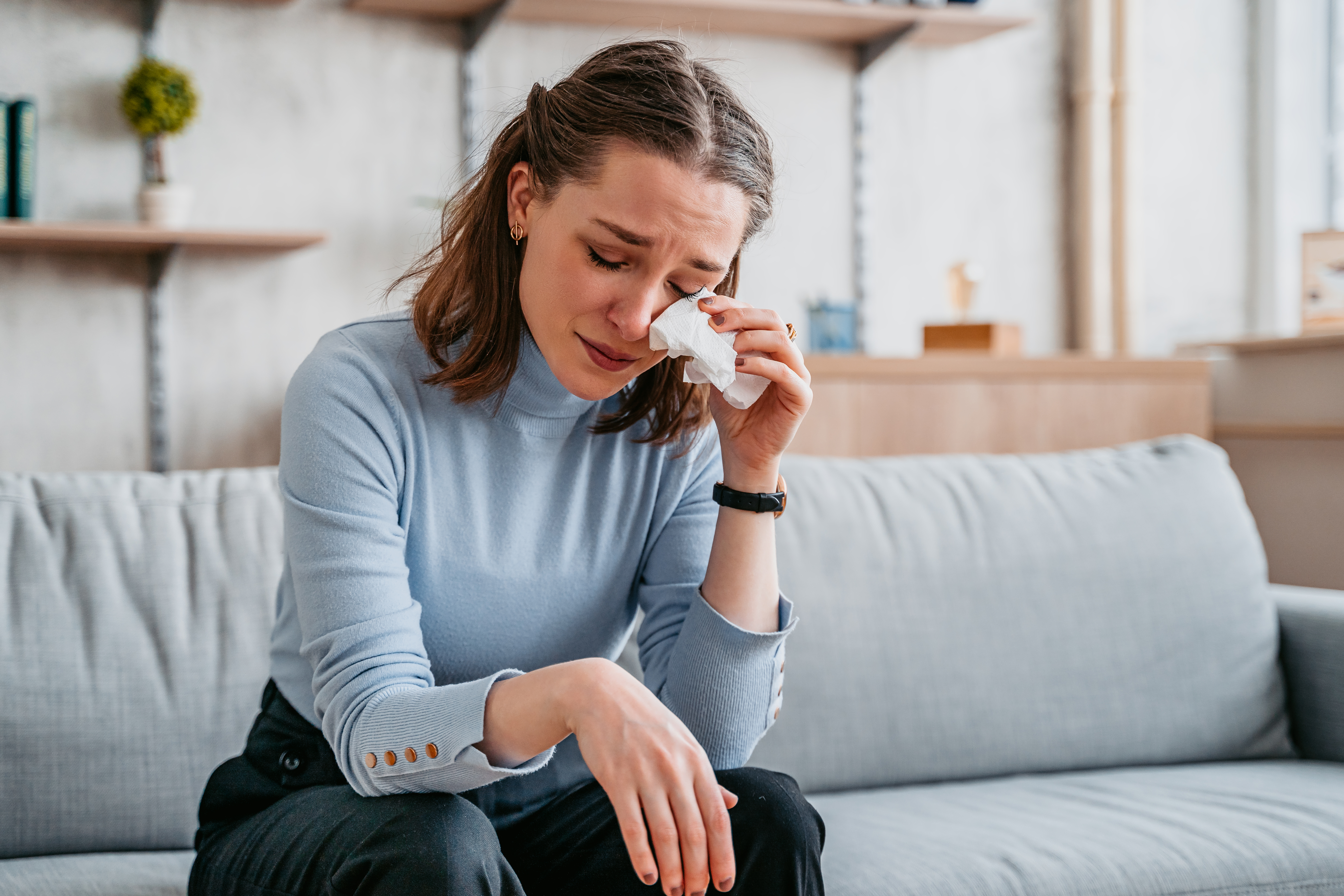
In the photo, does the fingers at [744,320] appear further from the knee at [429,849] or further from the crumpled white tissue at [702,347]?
the knee at [429,849]

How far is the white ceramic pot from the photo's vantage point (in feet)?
8.45

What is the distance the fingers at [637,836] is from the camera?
78 centimetres

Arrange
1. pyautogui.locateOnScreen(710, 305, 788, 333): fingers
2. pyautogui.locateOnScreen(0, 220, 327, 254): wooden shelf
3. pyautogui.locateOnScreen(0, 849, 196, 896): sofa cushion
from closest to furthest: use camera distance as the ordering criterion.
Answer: pyautogui.locateOnScreen(710, 305, 788, 333): fingers
pyautogui.locateOnScreen(0, 849, 196, 896): sofa cushion
pyautogui.locateOnScreen(0, 220, 327, 254): wooden shelf

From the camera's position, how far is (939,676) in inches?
63.0

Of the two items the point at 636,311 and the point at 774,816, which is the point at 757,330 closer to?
the point at 636,311

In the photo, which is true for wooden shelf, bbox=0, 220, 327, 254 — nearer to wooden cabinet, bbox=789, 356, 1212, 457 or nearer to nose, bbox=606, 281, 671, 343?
wooden cabinet, bbox=789, 356, 1212, 457

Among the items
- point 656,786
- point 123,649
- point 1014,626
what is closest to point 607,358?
point 656,786

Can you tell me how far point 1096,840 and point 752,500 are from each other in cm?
59

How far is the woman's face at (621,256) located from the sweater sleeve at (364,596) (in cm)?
17

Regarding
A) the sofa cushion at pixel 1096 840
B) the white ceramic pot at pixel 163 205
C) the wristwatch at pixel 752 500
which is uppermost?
the white ceramic pot at pixel 163 205

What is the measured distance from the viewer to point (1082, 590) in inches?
66.4

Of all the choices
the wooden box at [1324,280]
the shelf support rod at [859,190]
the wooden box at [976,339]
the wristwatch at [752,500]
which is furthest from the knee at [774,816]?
the shelf support rod at [859,190]

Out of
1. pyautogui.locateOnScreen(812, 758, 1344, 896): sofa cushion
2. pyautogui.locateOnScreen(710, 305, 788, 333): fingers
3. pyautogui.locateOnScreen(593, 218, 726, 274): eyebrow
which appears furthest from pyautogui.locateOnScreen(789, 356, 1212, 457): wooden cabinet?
pyautogui.locateOnScreen(593, 218, 726, 274): eyebrow

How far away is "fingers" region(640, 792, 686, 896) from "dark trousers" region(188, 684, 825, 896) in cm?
13
